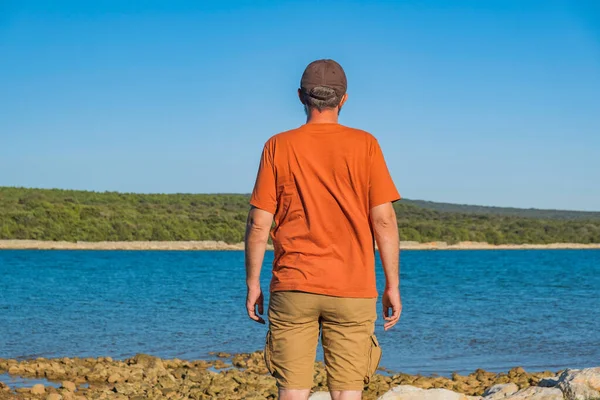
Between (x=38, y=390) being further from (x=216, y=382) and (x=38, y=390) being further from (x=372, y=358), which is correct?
(x=372, y=358)

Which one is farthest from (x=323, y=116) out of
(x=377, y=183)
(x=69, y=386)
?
(x=69, y=386)

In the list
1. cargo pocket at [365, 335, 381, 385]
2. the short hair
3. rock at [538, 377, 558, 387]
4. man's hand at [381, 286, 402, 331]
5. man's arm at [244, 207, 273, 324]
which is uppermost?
the short hair

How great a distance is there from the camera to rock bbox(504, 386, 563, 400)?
6.80m

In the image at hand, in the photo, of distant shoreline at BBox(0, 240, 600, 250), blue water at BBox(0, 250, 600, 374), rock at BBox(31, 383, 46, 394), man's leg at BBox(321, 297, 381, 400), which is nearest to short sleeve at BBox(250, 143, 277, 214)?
man's leg at BBox(321, 297, 381, 400)

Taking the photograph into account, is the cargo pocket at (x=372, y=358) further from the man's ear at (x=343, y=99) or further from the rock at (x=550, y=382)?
the rock at (x=550, y=382)

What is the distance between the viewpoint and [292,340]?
3904 mm

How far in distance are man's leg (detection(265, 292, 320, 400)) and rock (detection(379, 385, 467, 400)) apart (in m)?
3.06

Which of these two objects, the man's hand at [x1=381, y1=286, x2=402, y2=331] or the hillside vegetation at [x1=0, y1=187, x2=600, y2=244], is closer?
the man's hand at [x1=381, y1=286, x2=402, y2=331]

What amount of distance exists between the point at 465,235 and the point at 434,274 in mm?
40489

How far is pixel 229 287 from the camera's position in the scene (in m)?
27.7

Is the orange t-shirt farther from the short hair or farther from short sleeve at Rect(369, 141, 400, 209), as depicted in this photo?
the short hair

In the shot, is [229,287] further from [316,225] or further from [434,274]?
[316,225]

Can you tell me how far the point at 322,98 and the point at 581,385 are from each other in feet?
13.3

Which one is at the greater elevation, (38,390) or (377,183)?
(377,183)
